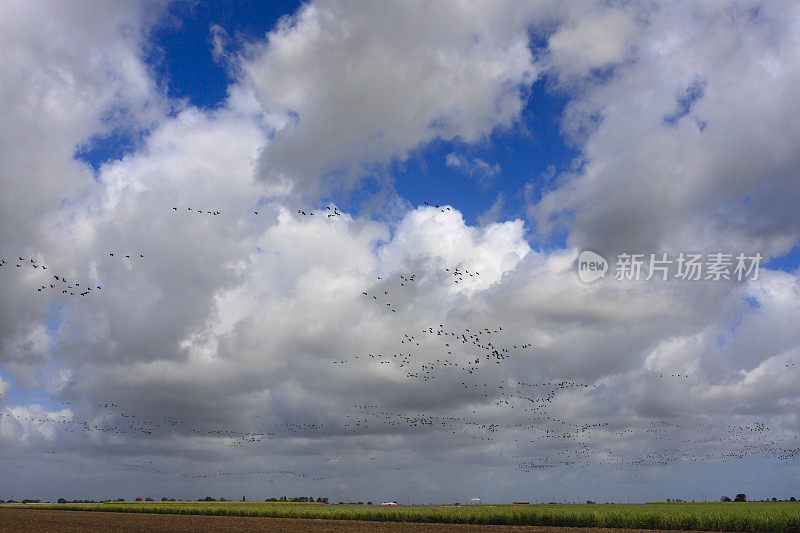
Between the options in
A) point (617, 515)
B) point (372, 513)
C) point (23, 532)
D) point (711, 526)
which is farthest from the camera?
point (372, 513)

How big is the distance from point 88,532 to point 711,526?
84.4 meters

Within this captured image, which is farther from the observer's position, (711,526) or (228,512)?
(228,512)

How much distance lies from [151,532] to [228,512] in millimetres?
69725

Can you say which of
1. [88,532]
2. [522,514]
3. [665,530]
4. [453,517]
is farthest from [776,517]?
[88,532]

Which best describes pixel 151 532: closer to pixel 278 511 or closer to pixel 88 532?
pixel 88 532

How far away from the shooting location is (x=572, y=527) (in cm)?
8981

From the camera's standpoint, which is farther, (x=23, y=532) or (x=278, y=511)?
(x=278, y=511)

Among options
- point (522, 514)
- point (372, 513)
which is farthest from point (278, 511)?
point (522, 514)

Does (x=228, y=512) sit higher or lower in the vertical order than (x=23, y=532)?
lower

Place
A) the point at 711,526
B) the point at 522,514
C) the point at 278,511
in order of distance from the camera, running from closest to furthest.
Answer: the point at 711,526 → the point at 522,514 → the point at 278,511

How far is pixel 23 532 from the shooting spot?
70.2 meters

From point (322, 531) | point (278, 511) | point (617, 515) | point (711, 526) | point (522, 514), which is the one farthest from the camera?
point (278, 511)

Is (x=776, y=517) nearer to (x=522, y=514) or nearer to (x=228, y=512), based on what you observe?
(x=522, y=514)

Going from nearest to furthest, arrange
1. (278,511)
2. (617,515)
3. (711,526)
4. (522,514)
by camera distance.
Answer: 1. (711,526)
2. (617,515)
3. (522,514)
4. (278,511)
